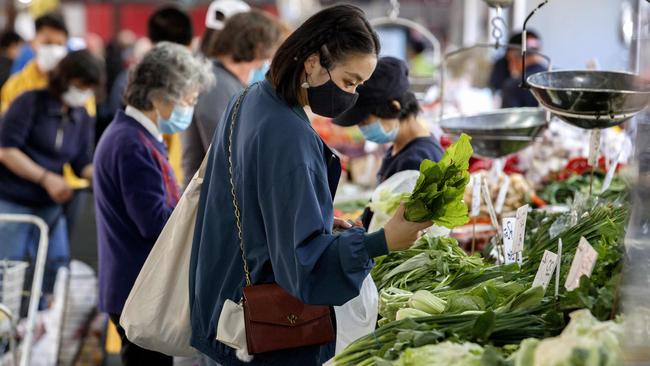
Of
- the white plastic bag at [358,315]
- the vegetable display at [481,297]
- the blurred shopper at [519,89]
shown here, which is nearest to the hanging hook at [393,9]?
the blurred shopper at [519,89]

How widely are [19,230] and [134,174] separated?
2148 mm

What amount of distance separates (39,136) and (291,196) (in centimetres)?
429

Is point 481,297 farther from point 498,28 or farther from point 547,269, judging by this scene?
point 498,28

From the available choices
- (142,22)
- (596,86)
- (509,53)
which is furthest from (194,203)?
(142,22)

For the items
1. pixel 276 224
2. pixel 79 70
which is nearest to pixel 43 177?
pixel 79 70

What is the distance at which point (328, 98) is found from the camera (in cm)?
→ 279

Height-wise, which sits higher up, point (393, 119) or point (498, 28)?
point (498, 28)

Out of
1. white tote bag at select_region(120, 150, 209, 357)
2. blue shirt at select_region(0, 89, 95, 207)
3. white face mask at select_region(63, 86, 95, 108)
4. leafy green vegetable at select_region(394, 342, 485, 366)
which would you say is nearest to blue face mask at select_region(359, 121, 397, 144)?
white tote bag at select_region(120, 150, 209, 357)

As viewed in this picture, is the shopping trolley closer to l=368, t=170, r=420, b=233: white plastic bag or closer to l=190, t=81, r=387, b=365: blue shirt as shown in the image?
l=368, t=170, r=420, b=233: white plastic bag

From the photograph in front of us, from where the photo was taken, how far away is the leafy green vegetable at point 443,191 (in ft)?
8.88

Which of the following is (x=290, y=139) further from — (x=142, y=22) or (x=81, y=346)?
(x=142, y=22)

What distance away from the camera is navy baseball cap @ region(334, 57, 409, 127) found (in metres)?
4.12

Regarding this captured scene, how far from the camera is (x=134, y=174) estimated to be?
4.12 metres

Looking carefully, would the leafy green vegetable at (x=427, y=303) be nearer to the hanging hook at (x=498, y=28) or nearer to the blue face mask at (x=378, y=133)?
the blue face mask at (x=378, y=133)
